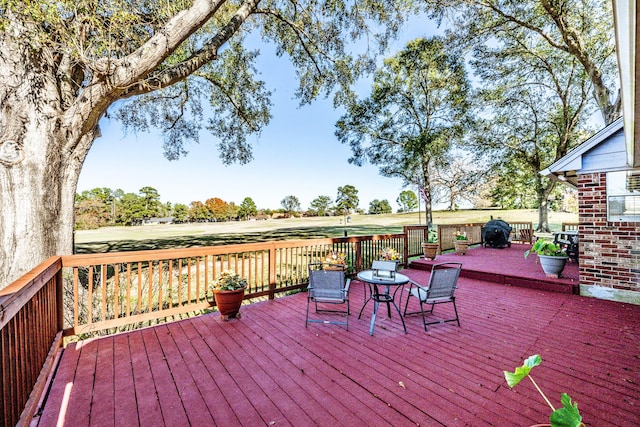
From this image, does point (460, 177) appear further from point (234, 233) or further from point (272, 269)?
point (234, 233)

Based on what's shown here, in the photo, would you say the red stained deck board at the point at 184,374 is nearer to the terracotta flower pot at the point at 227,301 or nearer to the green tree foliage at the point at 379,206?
the terracotta flower pot at the point at 227,301

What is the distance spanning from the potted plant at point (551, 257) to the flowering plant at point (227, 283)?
5.31 m

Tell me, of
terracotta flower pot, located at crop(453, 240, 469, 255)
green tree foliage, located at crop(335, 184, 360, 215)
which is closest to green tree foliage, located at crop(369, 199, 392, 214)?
green tree foliage, located at crop(335, 184, 360, 215)

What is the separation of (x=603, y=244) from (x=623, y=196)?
827mm

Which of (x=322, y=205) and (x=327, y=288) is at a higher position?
(x=322, y=205)

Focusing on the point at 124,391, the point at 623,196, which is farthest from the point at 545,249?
the point at 124,391

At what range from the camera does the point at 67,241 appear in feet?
13.7

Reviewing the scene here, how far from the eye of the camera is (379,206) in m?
48.2

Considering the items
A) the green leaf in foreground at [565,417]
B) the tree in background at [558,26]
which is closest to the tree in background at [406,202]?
the tree in background at [558,26]

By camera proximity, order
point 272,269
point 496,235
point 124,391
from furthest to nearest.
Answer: point 496,235, point 272,269, point 124,391

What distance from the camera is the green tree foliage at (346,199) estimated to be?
44656 millimetres

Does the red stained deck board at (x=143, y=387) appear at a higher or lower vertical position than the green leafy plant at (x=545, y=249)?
lower

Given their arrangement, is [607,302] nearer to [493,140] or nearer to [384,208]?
[493,140]

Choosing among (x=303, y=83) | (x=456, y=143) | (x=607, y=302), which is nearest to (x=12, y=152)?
(x=303, y=83)
